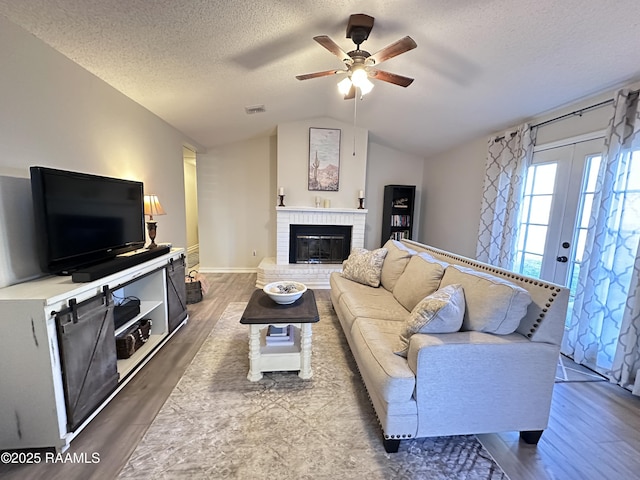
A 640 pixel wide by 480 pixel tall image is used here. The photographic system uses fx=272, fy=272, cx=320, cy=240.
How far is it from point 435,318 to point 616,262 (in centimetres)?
187

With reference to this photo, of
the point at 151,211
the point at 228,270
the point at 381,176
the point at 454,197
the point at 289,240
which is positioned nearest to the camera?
the point at 151,211

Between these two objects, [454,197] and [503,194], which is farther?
[454,197]

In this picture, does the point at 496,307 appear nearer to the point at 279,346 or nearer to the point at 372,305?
the point at 372,305

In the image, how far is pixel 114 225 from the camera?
2.22 meters

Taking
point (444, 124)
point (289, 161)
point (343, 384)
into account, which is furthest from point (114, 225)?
point (444, 124)

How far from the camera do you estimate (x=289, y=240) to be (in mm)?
4840

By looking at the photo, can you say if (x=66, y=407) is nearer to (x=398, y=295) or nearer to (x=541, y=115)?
(x=398, y=295)

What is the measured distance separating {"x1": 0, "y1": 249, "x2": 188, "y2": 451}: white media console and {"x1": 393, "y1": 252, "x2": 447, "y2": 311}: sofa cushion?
2.24 meters

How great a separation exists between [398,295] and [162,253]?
2.27 metres

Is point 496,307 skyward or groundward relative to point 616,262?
groundward

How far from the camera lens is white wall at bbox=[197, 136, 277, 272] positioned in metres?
5.19

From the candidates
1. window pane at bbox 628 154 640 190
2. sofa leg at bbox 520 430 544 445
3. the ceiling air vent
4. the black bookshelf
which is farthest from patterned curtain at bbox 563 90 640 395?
the ceiling air vent

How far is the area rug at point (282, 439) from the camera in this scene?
1394 millimetres

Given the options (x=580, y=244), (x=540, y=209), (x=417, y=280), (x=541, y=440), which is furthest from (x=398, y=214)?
(x=541, y=440)
